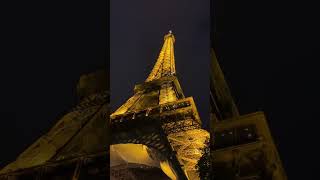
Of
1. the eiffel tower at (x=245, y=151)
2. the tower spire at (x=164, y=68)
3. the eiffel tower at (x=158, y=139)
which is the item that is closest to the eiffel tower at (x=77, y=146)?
the eiffel tower at (x=158, y=139)

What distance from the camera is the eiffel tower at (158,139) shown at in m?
4.88

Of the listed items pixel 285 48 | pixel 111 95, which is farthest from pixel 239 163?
pixel 111 95

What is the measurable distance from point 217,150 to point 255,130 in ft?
1.02

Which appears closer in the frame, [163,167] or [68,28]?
[68,28]

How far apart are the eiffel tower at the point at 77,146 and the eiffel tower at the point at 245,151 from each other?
84cm

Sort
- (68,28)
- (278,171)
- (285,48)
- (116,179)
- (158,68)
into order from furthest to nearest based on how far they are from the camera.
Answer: (158,68) < (116,179) < (68,28) < (285,48) < (278,171)

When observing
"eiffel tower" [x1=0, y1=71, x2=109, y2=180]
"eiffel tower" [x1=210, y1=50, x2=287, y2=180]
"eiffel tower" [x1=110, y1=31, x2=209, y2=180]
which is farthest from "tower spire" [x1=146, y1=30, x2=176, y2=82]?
"eiffel tower" [x1=210, y1=50, x2=287, y2=180]

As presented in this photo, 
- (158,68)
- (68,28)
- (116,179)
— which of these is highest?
(158,68)

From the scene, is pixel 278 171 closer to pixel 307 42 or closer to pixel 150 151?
pixel 307 42

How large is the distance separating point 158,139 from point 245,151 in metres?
2.20

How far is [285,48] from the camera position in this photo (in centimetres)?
400

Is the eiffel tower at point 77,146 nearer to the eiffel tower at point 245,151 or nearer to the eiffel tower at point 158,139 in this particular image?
the eiffel tower at point 158,139

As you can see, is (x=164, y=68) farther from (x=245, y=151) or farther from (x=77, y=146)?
(x=245, y=151)

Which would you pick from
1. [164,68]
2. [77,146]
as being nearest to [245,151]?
[77,146]
